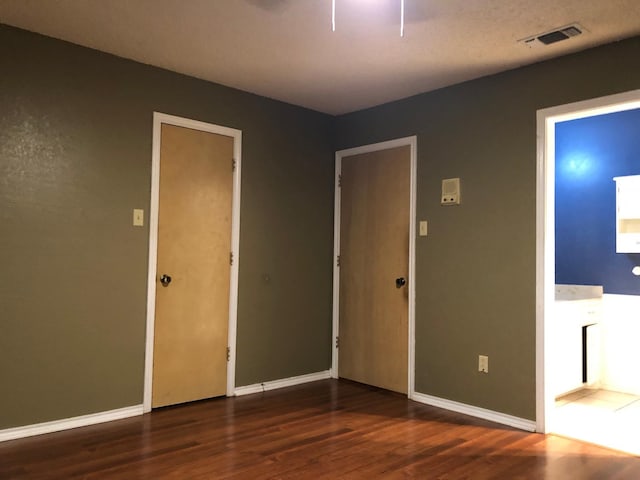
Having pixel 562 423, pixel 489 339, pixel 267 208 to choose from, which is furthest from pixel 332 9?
pixel 562 423

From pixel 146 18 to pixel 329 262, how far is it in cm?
257

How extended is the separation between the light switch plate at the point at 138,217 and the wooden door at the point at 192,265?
133mm

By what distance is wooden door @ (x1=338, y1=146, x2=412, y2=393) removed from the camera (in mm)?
4172

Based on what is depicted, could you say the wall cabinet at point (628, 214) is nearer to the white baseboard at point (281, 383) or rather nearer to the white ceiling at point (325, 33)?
the white ceiling at point (325, 33)

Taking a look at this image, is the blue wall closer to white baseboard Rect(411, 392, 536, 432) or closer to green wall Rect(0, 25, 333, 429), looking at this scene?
white baseboard Rect(411, 392, 536, 432)

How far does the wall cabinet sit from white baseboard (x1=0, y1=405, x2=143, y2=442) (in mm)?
4037

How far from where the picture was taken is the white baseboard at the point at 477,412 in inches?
131

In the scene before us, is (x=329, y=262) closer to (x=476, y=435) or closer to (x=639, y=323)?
(x=476, y=435)

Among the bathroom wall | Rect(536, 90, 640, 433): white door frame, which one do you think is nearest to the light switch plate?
Rect(536, 90, 640, 433): white door frame

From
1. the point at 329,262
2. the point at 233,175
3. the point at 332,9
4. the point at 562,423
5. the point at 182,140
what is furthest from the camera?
the point at 329,262

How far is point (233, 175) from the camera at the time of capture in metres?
4.04

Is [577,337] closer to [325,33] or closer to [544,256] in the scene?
[544,256]

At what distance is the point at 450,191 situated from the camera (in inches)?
151

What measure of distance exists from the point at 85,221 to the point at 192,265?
815mm
